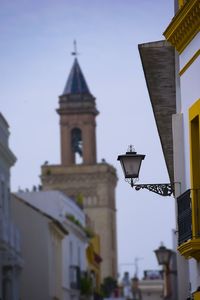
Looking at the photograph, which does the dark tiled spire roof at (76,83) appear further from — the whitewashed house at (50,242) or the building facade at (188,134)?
the building facade at (188,134)

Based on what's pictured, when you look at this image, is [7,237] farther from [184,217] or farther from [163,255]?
[184,217]

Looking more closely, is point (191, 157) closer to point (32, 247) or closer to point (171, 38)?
point (171, 38)

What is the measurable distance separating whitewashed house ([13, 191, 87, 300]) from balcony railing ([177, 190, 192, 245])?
116 feet

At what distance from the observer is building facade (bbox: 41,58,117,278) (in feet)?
399

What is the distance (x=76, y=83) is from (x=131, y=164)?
10724cm

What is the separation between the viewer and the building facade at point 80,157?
122 meters

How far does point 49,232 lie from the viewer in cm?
5003

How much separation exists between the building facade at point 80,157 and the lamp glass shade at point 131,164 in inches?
4112

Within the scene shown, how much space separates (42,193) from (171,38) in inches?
1692

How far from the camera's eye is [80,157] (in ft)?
408

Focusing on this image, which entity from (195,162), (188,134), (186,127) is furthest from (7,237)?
(195,162)

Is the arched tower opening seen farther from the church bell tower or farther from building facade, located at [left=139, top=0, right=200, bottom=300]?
building facade, located at [left=139, top=0, right=200, bottom=300]

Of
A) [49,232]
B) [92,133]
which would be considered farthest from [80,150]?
[49,232]

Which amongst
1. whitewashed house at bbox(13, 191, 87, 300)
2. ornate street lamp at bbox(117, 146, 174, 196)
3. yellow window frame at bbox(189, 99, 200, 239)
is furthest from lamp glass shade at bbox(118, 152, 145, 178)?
whitewashed house at bbox(13, 191, 87, 300)
